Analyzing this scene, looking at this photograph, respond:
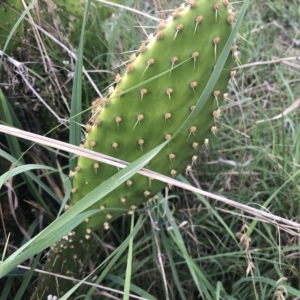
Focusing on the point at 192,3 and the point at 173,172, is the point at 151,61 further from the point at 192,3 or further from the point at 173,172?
the point at 173,172

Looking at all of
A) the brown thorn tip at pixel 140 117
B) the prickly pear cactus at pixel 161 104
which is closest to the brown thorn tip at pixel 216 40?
the prickly pear cactus at pixel 161 104

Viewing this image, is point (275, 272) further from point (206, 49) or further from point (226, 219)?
point (206, 49)

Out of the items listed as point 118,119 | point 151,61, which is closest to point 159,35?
point 151,61

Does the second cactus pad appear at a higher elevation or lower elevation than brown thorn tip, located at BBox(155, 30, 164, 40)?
lower

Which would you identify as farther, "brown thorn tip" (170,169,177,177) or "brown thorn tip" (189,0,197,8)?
"brown thorn tip" (170,169,177,177)

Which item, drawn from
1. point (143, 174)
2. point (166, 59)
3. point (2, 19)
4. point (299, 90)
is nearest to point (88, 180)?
point (143, 174)

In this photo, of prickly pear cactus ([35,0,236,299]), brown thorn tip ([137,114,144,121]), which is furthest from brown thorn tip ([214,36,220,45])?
brown thorn tip ([137,114,144,121])

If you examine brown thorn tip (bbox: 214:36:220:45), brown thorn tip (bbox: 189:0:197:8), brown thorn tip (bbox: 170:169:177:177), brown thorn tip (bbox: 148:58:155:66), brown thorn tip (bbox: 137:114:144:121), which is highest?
brown thorn tip (bbox: 189:0:197:8)

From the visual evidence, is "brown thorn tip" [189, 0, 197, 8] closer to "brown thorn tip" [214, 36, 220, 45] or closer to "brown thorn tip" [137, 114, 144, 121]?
"brown thorn tip" [214, 36, 220, 45]
